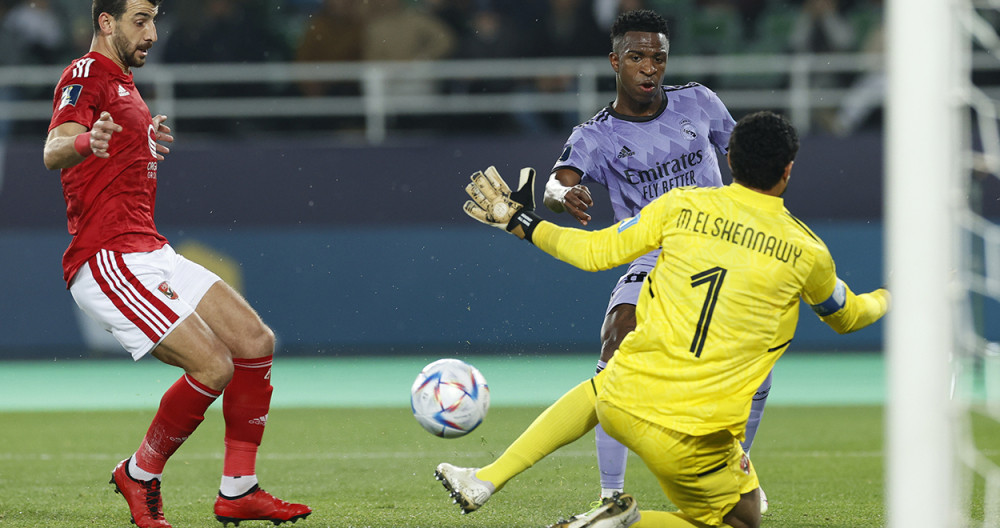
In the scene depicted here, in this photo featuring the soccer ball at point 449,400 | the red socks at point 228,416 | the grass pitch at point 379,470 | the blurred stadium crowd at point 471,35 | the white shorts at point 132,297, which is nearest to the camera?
the soccer ball at point 449,400

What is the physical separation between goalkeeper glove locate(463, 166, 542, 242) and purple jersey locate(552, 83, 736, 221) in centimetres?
96

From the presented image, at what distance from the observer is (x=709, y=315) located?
13.0ft

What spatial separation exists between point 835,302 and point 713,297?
48 centimetres

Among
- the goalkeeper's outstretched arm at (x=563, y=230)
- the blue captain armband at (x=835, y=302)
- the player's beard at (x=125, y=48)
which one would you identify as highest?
the player's beard at (x=125, y=48)

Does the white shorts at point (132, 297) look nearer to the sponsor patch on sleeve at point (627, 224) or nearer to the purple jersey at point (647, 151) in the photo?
the purple jersey at point (647, 151)

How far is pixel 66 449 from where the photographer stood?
7.57 m

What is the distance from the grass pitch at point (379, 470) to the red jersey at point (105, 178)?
118cm

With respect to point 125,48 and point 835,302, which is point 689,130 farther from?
point 125,48

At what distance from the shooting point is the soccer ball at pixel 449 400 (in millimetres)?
4723

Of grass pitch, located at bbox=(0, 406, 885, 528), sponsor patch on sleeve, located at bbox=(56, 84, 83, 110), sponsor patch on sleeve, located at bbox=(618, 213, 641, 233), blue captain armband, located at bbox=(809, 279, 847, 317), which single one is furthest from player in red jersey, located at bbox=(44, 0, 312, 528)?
blue captain armband, located at bbox=(809, 279, 847, 317)

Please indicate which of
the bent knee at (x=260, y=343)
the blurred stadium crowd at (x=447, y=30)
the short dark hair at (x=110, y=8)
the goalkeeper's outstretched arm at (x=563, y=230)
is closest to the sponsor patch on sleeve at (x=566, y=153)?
the goalkeeper's outstretched arm at (x=563, y=230)

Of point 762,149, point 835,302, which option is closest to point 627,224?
point 762,149

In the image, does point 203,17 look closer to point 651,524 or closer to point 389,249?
point 389,249

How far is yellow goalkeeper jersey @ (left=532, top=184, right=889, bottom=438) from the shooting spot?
395 centimetres
